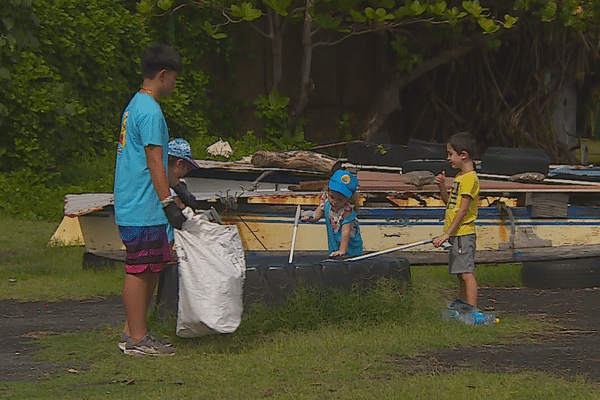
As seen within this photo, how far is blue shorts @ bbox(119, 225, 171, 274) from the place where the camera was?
564cm

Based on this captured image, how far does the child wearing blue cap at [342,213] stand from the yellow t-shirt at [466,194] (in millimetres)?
674

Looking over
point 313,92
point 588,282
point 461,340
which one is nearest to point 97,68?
point 313,92

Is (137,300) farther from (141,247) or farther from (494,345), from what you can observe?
(494,345)

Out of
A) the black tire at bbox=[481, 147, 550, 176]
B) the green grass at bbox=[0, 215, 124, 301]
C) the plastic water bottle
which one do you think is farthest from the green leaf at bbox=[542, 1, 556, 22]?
the plastic water bottle

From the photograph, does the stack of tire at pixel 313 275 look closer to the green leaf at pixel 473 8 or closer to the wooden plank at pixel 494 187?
the wooden plank at pixel 494 187

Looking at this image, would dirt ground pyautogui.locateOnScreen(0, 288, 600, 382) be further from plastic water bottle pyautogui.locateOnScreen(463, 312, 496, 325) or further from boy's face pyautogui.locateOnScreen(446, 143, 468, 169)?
boy's face pyautogui.locateOnScreen(446, 143, 468, 169)

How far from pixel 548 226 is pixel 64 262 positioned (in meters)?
4.39

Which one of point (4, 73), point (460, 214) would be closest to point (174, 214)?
point (460, 214)

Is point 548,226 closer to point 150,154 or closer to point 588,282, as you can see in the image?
point 588,282

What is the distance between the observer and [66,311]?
733cm

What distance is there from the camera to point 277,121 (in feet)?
48.5

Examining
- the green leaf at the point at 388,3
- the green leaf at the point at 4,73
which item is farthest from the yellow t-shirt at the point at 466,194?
the green leaf at the point at 388,3

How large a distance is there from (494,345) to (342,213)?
1.51m

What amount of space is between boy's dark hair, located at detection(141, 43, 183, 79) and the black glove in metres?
0.77
